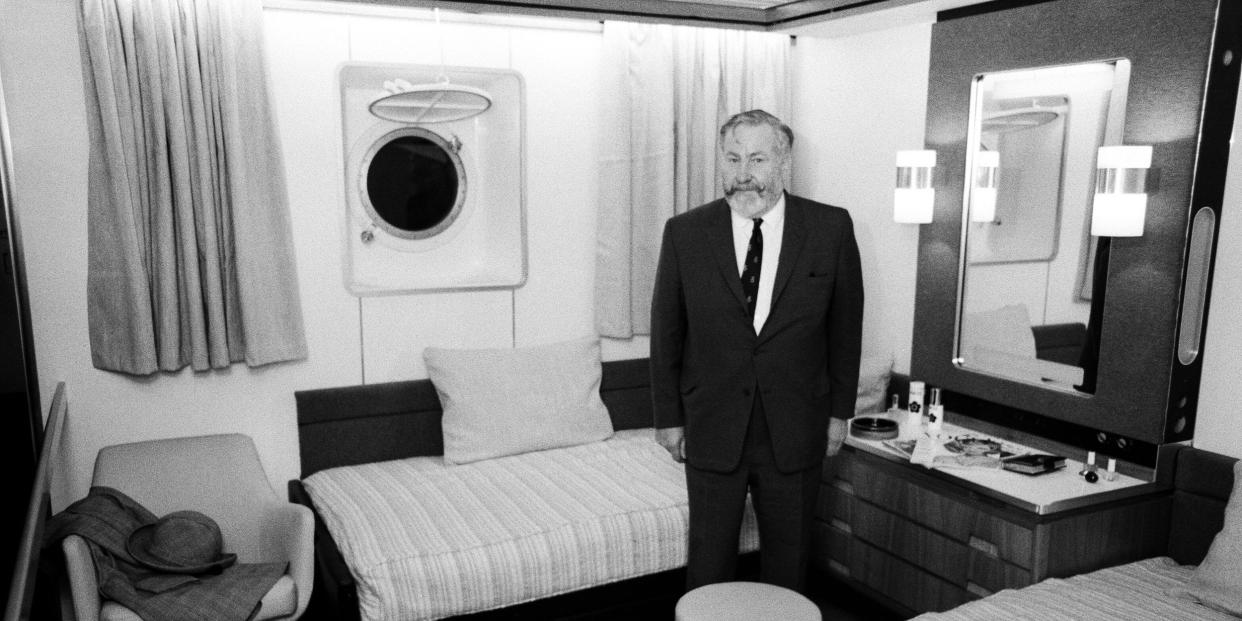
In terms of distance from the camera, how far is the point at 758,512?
279 centimetres

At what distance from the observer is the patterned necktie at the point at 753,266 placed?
268cm

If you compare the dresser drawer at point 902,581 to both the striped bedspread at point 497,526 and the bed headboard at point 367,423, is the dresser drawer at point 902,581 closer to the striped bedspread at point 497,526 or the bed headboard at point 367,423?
the striped bedspread at point 497,526

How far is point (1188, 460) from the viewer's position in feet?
8.93

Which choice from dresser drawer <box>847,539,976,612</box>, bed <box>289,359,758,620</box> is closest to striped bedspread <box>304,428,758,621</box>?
bed <box>289,359,758,620</box>

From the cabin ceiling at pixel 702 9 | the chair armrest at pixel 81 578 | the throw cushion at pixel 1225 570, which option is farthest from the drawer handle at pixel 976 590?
the chair armrest at pixel 81 578

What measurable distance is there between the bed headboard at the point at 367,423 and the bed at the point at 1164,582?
208 centimetres

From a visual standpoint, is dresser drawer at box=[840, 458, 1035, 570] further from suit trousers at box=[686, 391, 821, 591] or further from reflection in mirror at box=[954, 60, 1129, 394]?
reflection in mirror at box=[954, 60, 1129, 394]

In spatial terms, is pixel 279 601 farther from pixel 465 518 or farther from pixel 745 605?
pixel 745 605

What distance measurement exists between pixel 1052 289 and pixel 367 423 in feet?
8.30

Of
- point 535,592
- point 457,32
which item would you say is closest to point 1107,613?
point 535,592

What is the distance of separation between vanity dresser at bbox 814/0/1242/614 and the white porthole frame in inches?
71.4

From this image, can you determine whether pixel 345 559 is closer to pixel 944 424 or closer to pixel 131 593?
pixel 131 593

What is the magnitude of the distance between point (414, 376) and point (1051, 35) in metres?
2.64

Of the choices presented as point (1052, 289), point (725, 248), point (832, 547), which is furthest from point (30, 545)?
point (1052, 289)
